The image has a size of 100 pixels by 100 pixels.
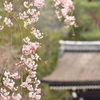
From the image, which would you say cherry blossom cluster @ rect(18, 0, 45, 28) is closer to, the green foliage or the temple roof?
the temple roof

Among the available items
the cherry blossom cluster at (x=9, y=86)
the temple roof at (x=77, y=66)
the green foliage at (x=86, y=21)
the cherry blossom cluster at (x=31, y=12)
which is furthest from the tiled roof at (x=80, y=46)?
the green foliage at (x=86, y=21)

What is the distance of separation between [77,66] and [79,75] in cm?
75

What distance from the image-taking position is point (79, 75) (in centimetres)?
884

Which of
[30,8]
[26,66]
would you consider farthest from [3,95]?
[30,8]

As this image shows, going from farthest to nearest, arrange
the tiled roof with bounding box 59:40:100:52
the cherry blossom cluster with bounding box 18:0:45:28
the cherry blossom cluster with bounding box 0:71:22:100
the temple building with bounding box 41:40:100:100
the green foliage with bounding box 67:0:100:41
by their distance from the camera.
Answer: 1. the green foliage with bounding box 67:0:100:41
2. the tiled roof with bounding box 59:40:100:52
3. the temple building with bounding box 41:40:100:100
4. the cherry blossom cluster with bounding box 18:0:45:28
5. the cherry blossom cluster with bounding box 0:71:22:100

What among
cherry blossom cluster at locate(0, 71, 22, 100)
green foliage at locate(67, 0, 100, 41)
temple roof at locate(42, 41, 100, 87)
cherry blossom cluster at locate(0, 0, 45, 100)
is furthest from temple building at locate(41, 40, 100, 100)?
green foliage at locate(67, 0, 100, 41)

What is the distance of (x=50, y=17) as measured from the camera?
2544 centimetres

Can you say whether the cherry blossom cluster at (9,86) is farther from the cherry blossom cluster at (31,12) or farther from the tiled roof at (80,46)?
the tiled roof at (80,46)

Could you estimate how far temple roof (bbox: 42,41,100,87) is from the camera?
867 cm

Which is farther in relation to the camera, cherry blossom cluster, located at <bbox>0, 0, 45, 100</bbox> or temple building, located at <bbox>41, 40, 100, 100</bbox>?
temple building, located at <bbox>41, 40, 100, 100</bbox>

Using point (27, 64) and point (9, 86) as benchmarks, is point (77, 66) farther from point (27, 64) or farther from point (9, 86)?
point (9, 86)

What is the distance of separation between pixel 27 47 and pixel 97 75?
550 centimetres

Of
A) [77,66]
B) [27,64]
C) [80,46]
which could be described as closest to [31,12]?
[27,64]

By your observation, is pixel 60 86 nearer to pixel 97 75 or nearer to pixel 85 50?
pixel 97 75
